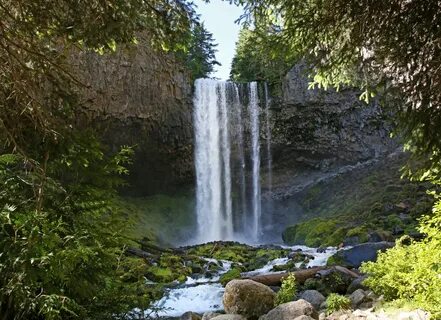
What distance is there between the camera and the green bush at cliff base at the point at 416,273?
4168 millimetres

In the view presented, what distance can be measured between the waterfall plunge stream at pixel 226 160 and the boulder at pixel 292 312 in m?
17.8

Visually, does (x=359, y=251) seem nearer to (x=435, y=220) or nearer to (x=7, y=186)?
(x=435, y=220)

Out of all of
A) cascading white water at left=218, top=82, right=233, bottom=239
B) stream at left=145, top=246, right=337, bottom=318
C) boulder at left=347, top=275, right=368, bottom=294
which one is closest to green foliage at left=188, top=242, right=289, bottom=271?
stream at left=145, top=246, right=337, bottom=318

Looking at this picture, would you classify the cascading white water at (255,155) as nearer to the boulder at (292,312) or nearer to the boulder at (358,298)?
the boulder at (358,298)

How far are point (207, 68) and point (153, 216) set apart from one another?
1392 centimetres

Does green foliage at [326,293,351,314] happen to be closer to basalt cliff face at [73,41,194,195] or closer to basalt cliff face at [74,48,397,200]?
basalt cliff face at [73,41,194,195]

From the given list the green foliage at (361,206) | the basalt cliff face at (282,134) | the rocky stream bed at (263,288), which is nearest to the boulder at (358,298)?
the rocky stream bed at (263,288)

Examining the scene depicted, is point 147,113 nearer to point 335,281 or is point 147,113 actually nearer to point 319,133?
point 319,133

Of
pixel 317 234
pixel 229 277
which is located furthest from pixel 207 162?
pixel 229 277

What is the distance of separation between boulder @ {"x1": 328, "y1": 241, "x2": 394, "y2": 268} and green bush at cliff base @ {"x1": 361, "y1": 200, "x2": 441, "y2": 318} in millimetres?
4437

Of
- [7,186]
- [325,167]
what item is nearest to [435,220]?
[7,186]

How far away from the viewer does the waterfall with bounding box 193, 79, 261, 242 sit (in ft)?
78.4

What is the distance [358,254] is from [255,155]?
15063 mm

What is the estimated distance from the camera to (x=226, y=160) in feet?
82.1
